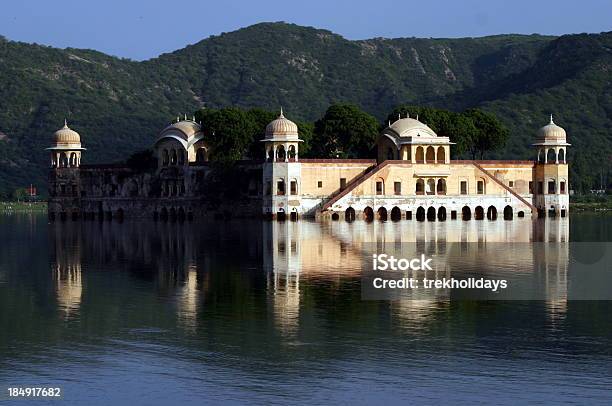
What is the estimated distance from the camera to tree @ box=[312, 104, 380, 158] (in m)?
81.1

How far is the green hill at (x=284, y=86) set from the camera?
391ft

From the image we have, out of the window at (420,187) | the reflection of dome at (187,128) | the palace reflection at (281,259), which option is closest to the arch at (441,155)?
the window at (420,187)

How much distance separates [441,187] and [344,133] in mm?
7626

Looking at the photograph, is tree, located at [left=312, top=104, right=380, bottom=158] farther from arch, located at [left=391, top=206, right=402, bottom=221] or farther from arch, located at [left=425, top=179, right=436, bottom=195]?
arch, located at [left=391, top=206, right=402, bottom=221]

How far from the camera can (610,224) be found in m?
65.2

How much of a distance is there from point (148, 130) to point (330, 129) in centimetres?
5420

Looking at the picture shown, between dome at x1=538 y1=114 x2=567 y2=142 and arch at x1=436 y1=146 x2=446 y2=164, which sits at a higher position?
dome at x1=538 y1=114 x2=567 y2=142

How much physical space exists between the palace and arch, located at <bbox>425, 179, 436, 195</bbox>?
2.1 inches

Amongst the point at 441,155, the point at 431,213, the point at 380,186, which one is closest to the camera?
the point at 380,186

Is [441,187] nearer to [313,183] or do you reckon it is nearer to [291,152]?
[313,183]

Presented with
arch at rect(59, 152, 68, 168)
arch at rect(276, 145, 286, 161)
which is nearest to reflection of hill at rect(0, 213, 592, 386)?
arch at rect(276, 145, 286, 161)

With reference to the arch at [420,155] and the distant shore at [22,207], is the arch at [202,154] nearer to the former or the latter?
the arch at [420,155]

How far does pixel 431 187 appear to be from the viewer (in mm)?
76312

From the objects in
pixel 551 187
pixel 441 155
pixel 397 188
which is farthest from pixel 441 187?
pixel 551 187
